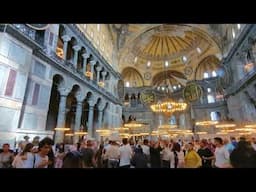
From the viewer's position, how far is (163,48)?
87.6 ft

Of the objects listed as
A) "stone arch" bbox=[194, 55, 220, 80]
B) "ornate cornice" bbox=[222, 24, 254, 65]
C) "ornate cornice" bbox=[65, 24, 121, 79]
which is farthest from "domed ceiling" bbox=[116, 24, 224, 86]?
"ornate cornice" bbox=[222, 24, 254, 65]

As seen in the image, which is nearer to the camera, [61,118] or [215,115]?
[61,118]

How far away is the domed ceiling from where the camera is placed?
22.1m

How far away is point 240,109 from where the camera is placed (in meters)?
15.5

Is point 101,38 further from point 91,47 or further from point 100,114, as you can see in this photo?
point 100,114

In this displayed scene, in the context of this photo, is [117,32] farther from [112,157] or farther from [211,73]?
[112,157]

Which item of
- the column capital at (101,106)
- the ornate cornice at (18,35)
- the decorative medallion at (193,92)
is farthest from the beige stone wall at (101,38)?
the decorative medallion at (193,92)

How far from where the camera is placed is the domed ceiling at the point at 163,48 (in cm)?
2211

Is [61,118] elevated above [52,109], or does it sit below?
below

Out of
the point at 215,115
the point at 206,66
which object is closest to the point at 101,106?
the point at 215,115

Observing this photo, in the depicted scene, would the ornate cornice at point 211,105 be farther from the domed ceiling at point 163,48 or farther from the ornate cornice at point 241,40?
the ornate cornice at point 241,40

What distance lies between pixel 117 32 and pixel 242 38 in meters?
13.3
